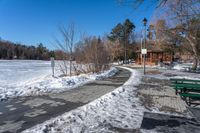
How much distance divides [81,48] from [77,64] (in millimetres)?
1655

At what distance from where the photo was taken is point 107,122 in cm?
463

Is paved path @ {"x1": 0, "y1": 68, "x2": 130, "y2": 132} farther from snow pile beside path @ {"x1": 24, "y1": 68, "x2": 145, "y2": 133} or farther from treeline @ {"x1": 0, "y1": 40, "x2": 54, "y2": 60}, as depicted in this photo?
treeline @ {"x1": 0, "y1": 40, "x2": 54, "y2": 60}

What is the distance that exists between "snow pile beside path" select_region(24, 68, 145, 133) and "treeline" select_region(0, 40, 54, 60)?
8953 cm

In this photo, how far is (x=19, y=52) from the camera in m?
104

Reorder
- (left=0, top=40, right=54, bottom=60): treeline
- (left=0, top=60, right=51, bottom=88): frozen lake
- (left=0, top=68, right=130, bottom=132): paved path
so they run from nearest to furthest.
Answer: (left=0, top=68, right=130, bottom=132): paved path
(left=0, top=60, right=51, bottom=88): frozen lake
(left=0, top=40, right=54, bottom=60): treeline

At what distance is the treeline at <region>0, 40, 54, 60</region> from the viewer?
3794 inches

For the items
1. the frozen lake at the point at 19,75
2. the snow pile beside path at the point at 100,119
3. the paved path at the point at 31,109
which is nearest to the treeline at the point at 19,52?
the frozen lake at the point at 19,75

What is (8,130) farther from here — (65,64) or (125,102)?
(65,64)

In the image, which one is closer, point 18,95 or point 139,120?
point 139,120

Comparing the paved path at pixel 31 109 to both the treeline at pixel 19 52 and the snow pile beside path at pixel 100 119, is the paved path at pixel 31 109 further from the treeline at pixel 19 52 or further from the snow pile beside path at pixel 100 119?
the treeline at pixel 19 52

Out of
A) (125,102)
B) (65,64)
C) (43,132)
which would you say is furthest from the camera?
(65,64)

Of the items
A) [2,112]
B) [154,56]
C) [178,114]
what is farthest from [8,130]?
[154,56]

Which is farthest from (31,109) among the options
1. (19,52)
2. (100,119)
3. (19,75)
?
(19,52)

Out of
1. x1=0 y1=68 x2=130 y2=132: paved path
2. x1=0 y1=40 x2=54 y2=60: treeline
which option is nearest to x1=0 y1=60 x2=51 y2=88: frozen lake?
x1=0 y1=68 x2=130 y2=132: paved path
